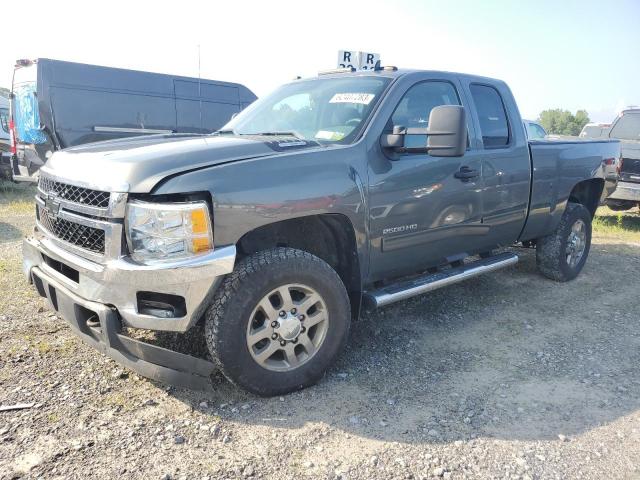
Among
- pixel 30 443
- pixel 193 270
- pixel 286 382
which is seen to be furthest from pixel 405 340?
pixel 30 443

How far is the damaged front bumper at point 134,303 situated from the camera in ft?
8.52

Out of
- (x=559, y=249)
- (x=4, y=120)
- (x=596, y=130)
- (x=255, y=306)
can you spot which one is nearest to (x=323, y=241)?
(x=255, y=306)

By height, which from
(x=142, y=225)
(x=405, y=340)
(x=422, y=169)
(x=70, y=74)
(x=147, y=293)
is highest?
(x=70, y=74)

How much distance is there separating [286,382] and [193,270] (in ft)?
3.05

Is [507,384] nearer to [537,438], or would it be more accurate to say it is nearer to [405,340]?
[537,438]

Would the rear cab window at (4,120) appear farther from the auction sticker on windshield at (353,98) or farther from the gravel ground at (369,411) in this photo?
the auction sticker on windshield at (353,98)

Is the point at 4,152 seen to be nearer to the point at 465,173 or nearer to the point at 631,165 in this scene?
the point at 465,173

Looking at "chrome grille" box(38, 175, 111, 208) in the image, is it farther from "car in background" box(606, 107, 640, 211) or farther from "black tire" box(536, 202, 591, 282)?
"car in background" box(606, 107, 640, 211)

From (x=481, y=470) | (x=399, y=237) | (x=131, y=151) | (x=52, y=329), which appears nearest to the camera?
(x=481, y=470)

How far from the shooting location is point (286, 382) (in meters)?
3.04

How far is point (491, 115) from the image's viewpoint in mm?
4508

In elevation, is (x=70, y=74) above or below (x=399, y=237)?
above

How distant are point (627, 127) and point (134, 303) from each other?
11.3 metres

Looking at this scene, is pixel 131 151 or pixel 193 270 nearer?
pixel 193 270
